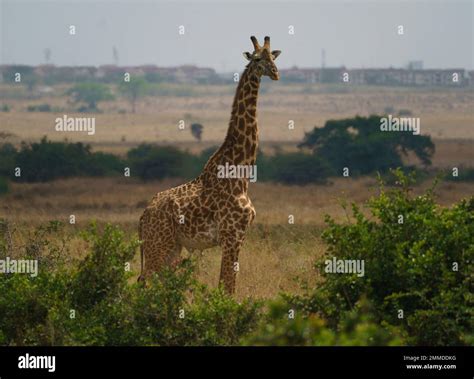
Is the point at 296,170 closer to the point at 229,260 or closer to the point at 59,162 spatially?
the point at 59,162

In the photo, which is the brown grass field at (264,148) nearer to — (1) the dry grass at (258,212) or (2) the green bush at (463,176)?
(1) the dry grass at (258,212)

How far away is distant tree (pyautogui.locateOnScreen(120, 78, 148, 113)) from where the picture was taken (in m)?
99.7

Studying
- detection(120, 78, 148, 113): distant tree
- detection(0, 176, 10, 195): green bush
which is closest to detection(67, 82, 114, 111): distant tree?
detection(120, 78, 148, 113): distant tree

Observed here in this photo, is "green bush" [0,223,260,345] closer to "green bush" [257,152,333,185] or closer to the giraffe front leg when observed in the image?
the giraffe front leg

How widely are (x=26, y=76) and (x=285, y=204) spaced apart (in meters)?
78.5

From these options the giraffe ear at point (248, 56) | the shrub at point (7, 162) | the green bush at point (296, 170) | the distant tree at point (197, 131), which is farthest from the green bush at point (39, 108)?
the giraffe ear at point (248, 56)

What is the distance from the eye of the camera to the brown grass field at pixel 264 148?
50.3 feet

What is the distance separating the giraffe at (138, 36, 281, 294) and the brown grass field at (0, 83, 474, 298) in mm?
901

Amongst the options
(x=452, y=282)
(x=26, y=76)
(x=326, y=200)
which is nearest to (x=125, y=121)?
(x=26, y=76)

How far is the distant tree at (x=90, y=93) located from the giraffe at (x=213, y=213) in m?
81.9

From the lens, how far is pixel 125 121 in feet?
270

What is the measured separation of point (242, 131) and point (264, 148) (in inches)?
1740

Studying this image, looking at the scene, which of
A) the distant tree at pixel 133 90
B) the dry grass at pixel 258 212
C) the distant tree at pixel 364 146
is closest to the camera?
the dry grass at pixel 258 212
